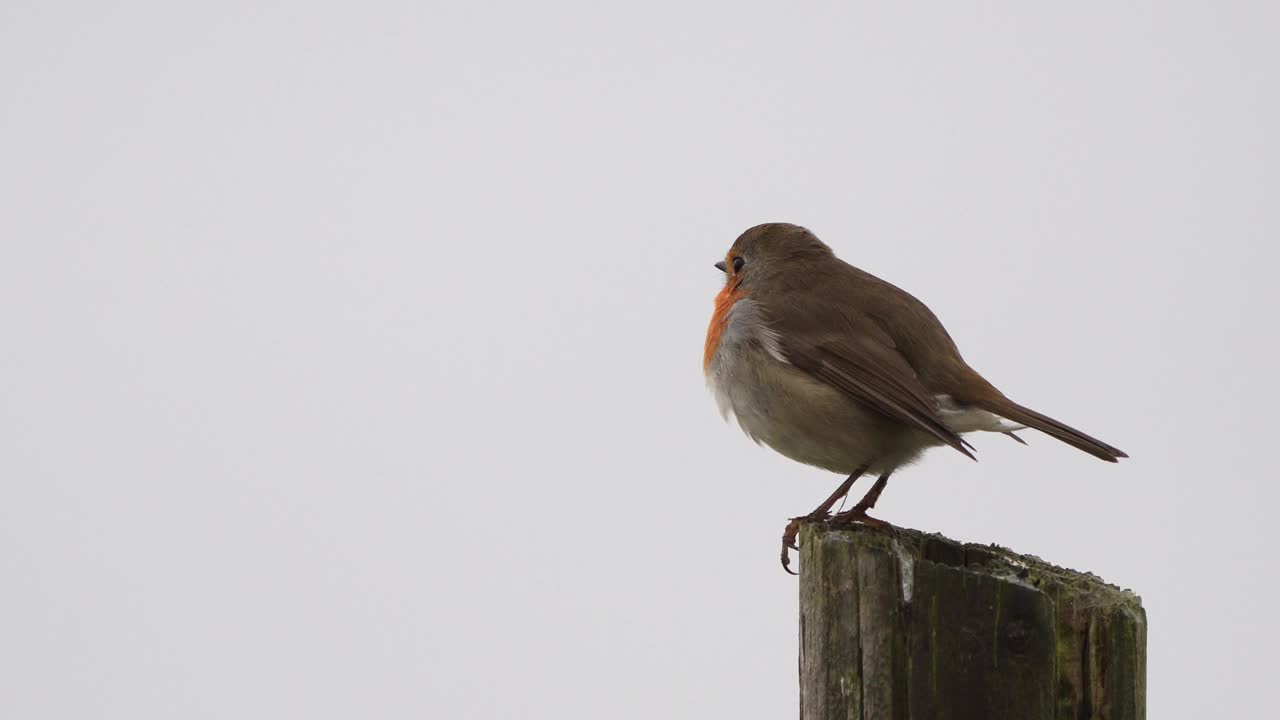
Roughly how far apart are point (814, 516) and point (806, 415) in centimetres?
41

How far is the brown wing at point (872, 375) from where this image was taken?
4.66m

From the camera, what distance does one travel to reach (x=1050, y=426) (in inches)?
178

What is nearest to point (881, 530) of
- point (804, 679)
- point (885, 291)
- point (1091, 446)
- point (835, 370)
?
point (804, 679)

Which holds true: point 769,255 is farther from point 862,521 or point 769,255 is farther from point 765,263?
point 862,521

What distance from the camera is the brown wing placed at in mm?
4660

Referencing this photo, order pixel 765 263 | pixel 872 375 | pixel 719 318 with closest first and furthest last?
pixel 872 375 → pixel 719 318 → pixel 765 263

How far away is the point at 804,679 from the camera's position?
3049 millimetres

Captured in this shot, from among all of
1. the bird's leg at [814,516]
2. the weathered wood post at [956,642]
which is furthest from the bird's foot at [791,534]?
the weathered wood post at [956,642]

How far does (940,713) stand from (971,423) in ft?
7.53

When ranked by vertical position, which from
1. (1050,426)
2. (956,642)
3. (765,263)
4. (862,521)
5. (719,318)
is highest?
(765,263)

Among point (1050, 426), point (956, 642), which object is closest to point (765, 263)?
point (1050, 426)

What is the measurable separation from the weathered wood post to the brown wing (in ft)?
5.17

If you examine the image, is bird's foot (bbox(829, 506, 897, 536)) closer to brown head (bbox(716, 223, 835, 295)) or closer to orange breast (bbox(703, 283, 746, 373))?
orange breast (bbox(703, 283, 746, 373))

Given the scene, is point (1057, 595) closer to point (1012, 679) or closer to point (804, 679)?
point (1012, 679)
